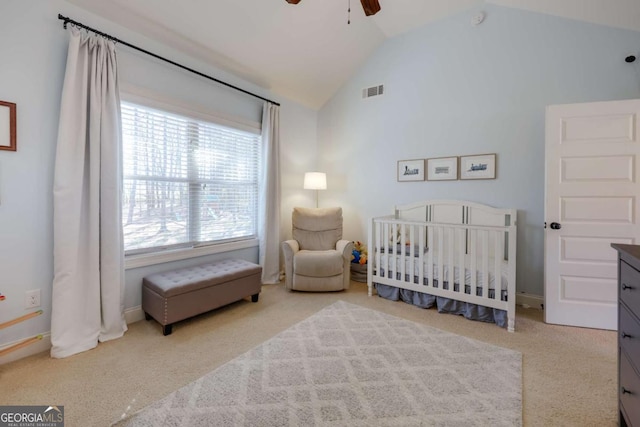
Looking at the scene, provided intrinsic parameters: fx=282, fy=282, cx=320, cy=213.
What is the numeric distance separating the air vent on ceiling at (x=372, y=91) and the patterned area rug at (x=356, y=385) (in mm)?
3056

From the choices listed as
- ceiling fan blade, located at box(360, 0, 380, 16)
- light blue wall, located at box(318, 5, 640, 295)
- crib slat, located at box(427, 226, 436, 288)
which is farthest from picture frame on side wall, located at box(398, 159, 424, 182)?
ceiling fan blade, located at box(360, 0, 380, 16)

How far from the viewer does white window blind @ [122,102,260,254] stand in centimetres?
249

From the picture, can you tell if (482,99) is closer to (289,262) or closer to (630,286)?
(630,286)

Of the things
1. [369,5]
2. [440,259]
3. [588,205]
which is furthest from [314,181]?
[588,205]

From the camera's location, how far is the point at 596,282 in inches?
92.9

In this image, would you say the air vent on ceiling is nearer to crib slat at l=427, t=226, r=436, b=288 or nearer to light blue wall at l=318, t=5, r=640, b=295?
light blue wall at l=318, t=5, r=640, b=295

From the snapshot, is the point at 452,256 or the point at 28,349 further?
the point at 452,256

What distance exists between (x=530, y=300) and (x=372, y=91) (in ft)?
10.2

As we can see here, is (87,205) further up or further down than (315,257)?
further up

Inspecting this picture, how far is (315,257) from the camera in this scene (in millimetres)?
3219

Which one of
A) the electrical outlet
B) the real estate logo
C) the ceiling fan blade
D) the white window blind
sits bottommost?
the real estate logo

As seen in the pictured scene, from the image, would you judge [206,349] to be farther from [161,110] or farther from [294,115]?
[294,115]

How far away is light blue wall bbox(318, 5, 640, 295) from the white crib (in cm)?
18

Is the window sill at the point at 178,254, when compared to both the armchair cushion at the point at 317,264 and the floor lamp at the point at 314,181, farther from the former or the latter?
the floor lamp at the point at 314,181
